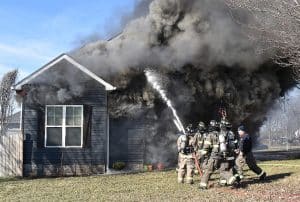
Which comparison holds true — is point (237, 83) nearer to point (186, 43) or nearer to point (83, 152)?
point (186, 43)

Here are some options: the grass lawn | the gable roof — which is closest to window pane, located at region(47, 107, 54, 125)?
the gable roof

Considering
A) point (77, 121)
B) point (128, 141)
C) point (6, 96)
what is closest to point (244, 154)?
point (128, 141)

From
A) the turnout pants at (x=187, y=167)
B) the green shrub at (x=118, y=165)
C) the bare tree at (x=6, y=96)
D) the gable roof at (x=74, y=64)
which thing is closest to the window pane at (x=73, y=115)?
the gable roof at (x=74, y=64)

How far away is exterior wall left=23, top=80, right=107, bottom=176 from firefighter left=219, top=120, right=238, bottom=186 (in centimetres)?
708

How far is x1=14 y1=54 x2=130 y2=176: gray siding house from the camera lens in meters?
17.9

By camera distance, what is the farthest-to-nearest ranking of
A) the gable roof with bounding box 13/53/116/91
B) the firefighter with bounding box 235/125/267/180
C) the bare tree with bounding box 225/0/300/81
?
the gable roof with bounding box 13/53/116/91
the firefighter with bounding box 235/125/267/180
the bare tree with bounding box 225/0/300/81

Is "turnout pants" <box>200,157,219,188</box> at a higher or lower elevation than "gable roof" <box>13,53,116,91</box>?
lower

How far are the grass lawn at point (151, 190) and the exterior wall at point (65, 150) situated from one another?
297 centimetres

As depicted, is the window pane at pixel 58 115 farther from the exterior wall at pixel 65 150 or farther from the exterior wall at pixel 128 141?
the exterior wall at pixel 128 141

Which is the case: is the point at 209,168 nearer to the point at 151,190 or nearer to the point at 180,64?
the point at 151,190

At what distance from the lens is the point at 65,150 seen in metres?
18.1

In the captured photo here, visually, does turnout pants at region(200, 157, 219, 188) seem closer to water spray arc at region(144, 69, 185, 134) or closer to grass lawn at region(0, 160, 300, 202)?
grass lawn at region(0, 160, 300, 202)

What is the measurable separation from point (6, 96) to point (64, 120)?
572 inches

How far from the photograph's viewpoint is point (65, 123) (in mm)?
18000
